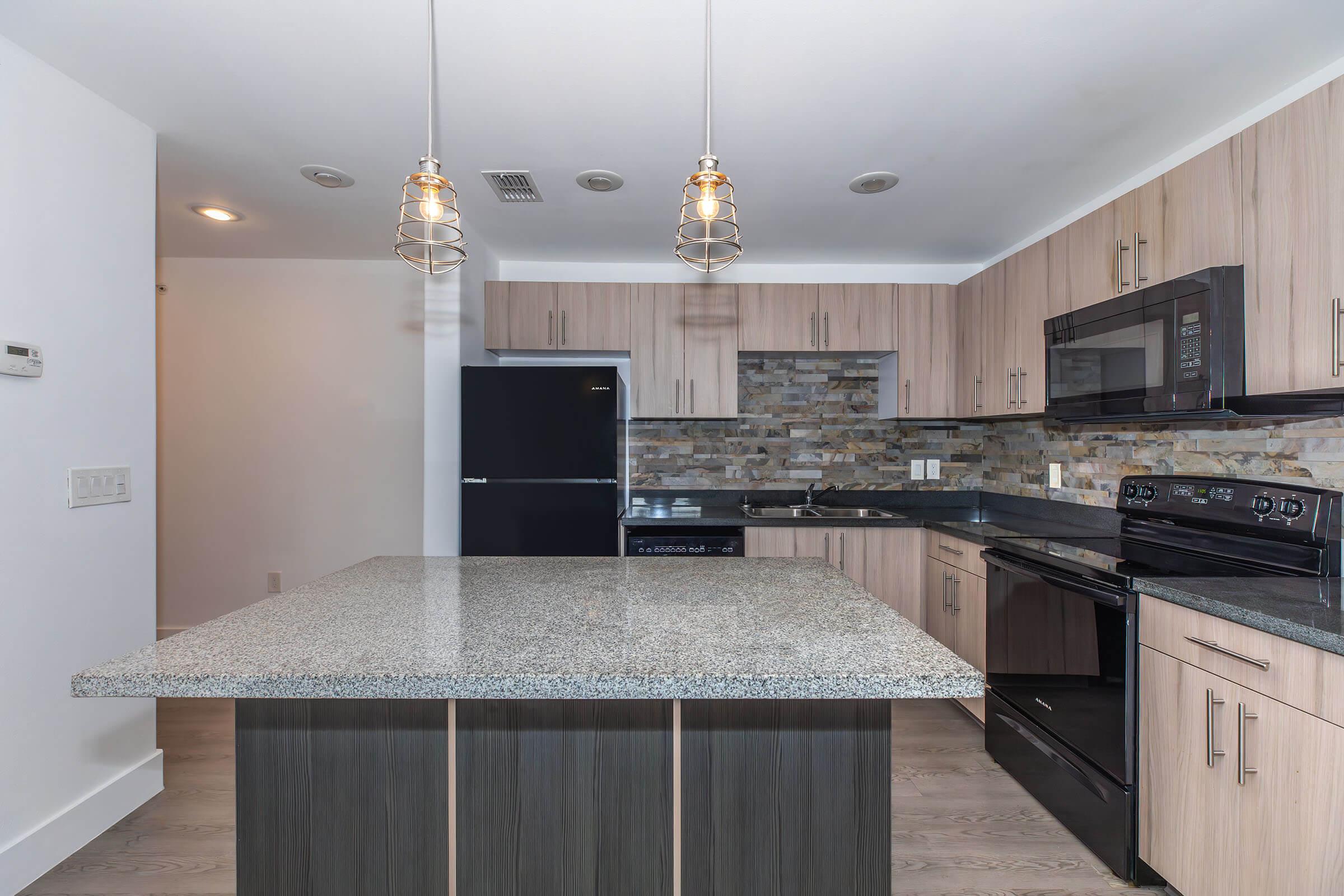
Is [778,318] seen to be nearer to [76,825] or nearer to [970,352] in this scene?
[970,352]

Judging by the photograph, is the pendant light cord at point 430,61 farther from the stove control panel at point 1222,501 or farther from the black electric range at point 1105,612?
the stove control panel at point 1222,501

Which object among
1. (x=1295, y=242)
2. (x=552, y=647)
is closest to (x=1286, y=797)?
(x=1295, y=242)

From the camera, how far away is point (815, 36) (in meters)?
1.66

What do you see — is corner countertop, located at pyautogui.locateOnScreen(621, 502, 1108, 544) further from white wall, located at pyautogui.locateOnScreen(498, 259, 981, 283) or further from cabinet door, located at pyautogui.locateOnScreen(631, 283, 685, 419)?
white wall, located at pyautogui.locateOnScreen(498, 259, 981, 283)

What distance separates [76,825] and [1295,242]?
12.6 ft

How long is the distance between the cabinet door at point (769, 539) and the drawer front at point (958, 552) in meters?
0.71

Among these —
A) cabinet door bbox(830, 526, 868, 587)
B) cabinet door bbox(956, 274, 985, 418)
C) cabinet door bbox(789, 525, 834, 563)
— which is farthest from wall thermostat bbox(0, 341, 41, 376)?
cabinet door bbox(956, 274, 985, 418)

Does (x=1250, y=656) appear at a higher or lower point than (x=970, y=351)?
lower

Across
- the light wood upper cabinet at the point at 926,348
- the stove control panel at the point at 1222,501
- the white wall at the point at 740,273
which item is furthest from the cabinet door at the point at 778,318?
the stove control panel at the point at 1222,501

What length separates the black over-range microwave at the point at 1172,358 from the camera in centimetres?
177

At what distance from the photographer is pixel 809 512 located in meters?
3.59

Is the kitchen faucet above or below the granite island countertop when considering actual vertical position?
above

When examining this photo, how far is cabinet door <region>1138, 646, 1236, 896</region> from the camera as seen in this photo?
153cm

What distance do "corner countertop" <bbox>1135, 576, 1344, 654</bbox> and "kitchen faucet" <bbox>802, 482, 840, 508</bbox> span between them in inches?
77.8
